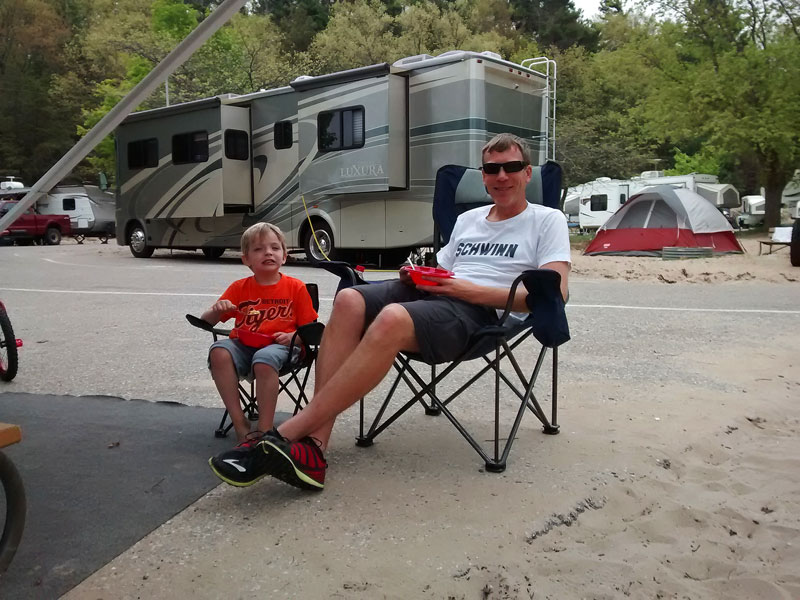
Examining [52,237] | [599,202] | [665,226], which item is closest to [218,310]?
[665,226]

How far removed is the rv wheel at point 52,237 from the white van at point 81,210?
1.58 meters

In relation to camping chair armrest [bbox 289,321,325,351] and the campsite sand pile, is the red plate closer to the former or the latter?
camping chair armrest [bbox 289,321,325,351]

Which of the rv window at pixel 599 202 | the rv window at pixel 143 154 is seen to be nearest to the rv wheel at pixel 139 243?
the rv window at pixel 143 154

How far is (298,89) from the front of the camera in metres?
11.0

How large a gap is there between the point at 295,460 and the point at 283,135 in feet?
32.2

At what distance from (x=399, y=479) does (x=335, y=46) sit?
1144 inches

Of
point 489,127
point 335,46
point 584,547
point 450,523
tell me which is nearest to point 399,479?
point 450,523

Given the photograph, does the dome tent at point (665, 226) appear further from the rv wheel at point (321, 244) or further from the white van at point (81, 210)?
the white van at point (81, 210)

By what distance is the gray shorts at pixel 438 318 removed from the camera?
2.41m

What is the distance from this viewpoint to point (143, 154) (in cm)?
1336

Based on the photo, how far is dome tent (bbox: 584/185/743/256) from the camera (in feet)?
42.8

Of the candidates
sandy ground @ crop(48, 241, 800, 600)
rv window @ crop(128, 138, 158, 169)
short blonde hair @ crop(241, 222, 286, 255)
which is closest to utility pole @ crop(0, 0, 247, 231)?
short blonde hair @ crop(241, 222, 286, 255)

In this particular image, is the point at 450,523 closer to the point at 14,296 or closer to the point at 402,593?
the point at 402,593

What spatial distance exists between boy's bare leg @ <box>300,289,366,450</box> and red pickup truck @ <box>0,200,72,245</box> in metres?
21.5
